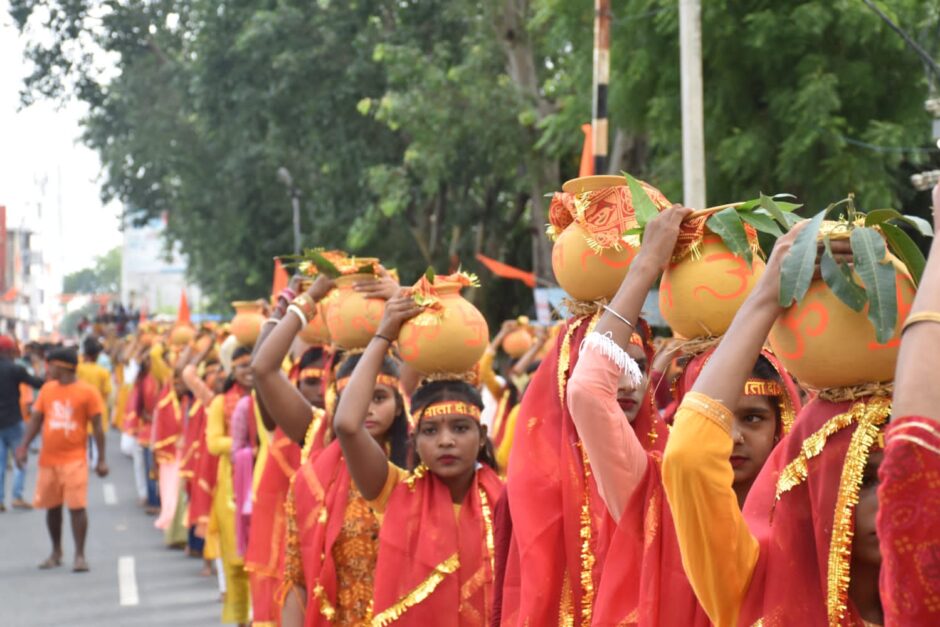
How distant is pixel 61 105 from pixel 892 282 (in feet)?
114

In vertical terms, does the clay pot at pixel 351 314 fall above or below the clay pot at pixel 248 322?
above

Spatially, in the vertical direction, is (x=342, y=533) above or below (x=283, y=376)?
below

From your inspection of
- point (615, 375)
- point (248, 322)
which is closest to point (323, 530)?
point (615, 375)

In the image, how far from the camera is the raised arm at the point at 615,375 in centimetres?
333

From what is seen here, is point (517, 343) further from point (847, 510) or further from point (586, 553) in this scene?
point (847, 510)

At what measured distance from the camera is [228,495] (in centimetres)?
1093

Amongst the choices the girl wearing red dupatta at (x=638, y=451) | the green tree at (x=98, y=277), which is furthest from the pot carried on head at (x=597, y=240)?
the green tree at (x=98, y=277)

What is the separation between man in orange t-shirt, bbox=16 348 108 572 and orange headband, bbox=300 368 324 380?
6668mm

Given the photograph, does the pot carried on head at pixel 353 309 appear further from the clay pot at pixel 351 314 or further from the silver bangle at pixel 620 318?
the silver bangle at pixel 620 318

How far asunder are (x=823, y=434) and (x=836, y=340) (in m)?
0.17

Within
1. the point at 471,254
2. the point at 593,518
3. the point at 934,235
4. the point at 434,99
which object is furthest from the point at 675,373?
the point at 471,254

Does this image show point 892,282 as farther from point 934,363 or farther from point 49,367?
point 49,367

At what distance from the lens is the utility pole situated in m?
13.2

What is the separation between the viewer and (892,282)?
2.46 metres
